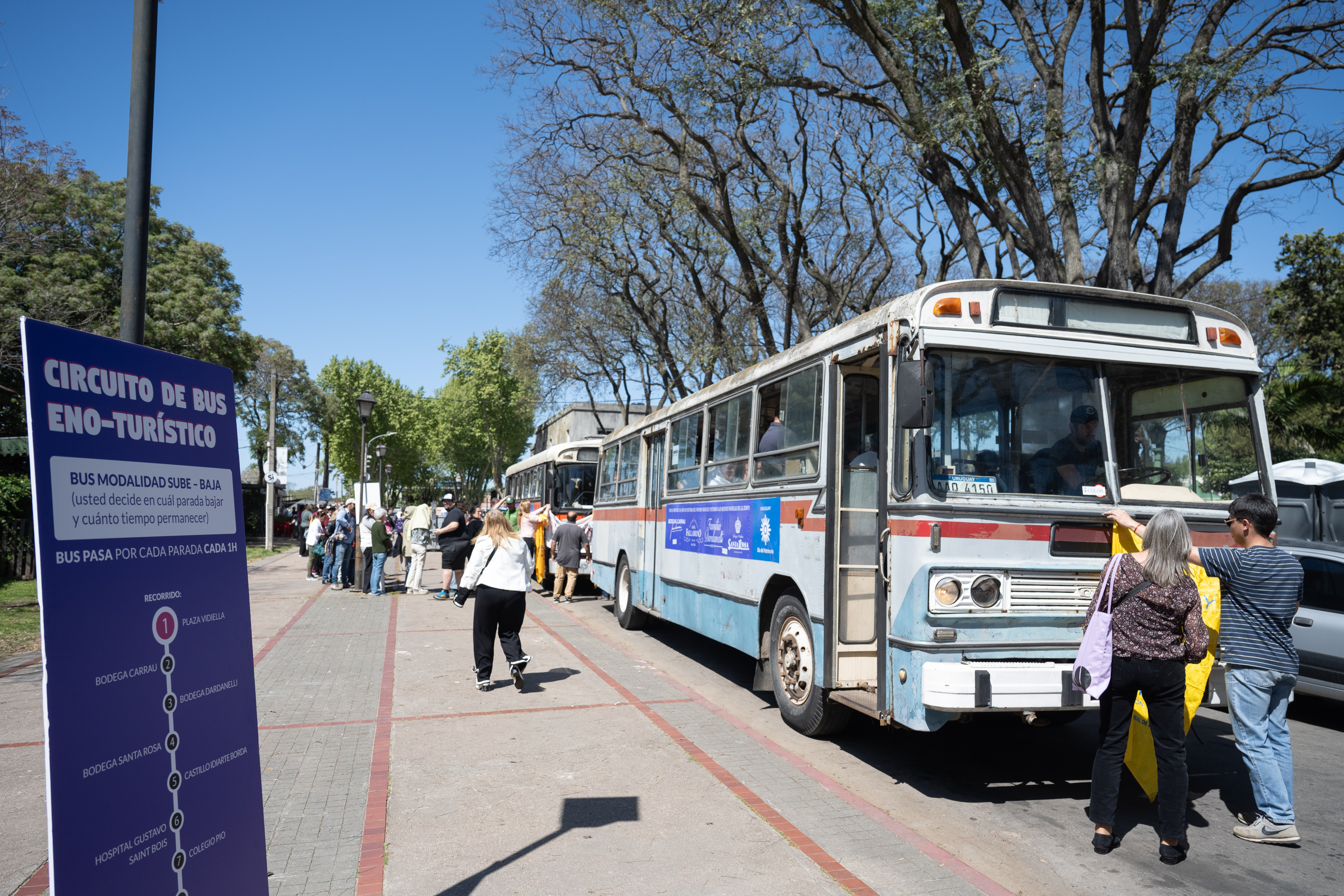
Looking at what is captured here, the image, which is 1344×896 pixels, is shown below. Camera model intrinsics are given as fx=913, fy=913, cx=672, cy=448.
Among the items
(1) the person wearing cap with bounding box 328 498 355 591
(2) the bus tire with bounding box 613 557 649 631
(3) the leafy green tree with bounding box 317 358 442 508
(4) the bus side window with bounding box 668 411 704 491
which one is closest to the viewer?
(4) the bus side window with bounding box 668 411 704 491

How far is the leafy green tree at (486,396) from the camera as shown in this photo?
6781 cm

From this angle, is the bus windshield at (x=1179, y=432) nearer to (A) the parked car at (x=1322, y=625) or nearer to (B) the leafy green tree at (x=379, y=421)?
(A) the parked car at (x=1322, y=625)

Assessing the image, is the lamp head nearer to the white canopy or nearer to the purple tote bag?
the white canopy

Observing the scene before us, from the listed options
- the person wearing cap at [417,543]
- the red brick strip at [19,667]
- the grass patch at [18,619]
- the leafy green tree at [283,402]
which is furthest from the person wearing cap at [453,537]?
the leafy green tree at [283,402]

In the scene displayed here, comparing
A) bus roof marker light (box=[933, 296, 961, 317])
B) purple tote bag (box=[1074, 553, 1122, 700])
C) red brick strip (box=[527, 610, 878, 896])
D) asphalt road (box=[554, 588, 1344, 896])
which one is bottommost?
asphalt road (box=[554, 588, 1344, 896])

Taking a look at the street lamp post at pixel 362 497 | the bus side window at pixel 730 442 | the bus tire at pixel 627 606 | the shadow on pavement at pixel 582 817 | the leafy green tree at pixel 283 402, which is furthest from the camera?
the leafy green tree at pixel 283 402

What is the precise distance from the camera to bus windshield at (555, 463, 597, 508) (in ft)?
66.0

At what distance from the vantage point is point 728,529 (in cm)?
884

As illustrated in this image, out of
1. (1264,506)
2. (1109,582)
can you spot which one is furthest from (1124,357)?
(1109,582)

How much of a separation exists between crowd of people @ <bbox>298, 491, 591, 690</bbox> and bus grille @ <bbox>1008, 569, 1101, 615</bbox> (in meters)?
4.71

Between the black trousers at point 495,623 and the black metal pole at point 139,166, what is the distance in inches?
186

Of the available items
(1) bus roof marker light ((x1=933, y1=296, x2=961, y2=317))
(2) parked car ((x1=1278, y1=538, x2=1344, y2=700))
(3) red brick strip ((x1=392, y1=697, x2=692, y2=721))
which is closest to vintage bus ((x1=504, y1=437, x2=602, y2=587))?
(3) red brick strip ((x1=392, y1=697, x2=692, y2=721))

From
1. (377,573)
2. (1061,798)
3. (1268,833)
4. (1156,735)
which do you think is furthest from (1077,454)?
(377,573)

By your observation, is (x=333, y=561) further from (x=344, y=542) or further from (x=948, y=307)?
(x=948, y=307)
